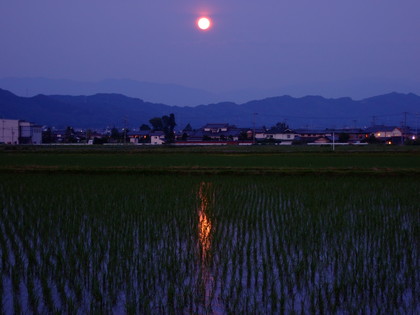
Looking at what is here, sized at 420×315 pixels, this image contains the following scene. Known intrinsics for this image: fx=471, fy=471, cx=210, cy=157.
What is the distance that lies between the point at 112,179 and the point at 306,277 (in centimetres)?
878

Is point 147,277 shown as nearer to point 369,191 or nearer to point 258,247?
point 258,247

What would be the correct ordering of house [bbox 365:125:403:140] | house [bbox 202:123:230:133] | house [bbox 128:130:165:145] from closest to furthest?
1. house [bbox 128:130:165:145]
2. house [bbox 365:125:403:140]
3. house [bbox 202:123:230:133]

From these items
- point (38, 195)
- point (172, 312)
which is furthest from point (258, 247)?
point (38, 195)

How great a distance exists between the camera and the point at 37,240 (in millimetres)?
5578

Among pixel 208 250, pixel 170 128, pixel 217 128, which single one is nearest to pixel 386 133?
pixel 217 128

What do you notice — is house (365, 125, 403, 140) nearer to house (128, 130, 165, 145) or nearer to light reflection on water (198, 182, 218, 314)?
house (128, 130, 165, 145)

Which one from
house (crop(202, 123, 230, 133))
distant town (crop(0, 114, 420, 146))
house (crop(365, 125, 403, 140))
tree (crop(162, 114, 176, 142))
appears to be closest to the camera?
distant town (crop(0, 114, 420, 146))

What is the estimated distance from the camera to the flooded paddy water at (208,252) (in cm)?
364

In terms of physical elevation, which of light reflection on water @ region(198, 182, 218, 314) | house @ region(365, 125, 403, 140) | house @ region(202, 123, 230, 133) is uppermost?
house @ region(202, 123, 230, 133)

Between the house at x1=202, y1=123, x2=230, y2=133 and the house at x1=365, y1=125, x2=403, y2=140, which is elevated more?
the house at x1=202, y1=123, x2=230, y2=133

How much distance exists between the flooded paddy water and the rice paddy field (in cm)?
2

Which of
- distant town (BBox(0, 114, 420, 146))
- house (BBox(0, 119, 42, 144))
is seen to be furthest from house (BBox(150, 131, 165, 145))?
house (BBox(0, 119, 42, 144))

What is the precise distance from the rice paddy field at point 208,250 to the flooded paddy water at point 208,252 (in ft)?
0.05

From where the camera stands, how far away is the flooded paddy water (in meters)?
3.64
